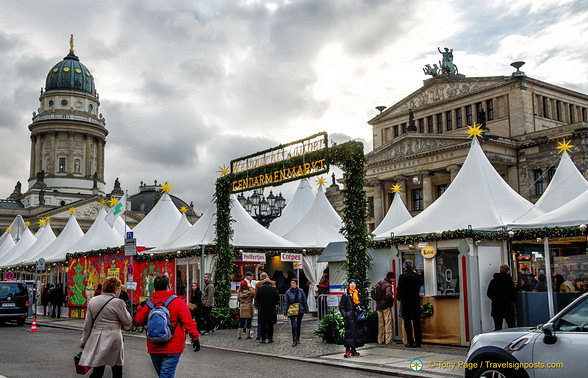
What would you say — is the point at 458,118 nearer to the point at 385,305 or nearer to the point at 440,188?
the point at 440,188

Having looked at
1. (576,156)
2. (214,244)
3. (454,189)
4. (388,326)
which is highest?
(576,156)

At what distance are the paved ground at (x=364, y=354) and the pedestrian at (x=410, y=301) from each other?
15.2 inches

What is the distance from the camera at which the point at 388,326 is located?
49.1ft

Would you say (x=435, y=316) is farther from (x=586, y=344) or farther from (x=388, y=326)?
(x=586, y=344)

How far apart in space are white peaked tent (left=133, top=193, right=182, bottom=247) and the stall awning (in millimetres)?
13727

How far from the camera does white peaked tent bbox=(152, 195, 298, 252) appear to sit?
24.0 metres

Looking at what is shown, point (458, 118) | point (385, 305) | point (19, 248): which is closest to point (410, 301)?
point (385, 305)

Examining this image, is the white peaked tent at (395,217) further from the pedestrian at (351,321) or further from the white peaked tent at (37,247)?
the white peaked tent at (37,247)

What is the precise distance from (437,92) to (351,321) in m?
51.9

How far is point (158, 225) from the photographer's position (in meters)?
33.8

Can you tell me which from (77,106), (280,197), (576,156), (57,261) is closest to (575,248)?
(280,197)

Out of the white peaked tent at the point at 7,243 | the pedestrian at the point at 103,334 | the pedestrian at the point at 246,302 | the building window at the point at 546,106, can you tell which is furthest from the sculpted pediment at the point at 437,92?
the pedestrian at the point at 103,334

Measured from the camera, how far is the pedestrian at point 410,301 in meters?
13.8

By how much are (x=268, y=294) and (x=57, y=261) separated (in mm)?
20116
